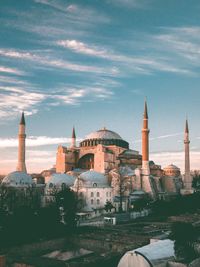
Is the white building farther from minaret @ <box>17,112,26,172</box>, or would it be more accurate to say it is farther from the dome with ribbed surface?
the dome with ribbed surface

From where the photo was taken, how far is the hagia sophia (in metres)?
32.7

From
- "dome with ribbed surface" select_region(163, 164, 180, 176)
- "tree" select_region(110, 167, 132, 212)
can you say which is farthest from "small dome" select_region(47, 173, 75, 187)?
"dome with ribbed surface" select_region(163, 164, 180, 176)

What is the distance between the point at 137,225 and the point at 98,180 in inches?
338

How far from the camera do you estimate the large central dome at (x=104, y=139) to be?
44.2 metres

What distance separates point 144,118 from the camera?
38250 millimetres

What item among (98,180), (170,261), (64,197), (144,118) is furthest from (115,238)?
(144,118)

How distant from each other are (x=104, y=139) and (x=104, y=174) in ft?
27.0

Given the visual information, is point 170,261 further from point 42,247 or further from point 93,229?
point 93,229

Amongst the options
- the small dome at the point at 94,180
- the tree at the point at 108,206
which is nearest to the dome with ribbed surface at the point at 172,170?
the small dome at the point at 94,180

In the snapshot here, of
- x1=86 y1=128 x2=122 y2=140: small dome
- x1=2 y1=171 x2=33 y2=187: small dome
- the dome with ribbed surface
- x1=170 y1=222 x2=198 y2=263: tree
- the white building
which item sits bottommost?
x1=170 y1=222 x2=198 y2=263: tree

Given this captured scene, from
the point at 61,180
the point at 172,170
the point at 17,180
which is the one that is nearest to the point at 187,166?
the point at 172,170

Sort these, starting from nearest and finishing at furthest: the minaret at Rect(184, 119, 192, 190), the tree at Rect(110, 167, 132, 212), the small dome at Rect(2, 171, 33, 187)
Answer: the small dome at Rect(2, 171, 33, 187)
the tree at Rect(110, 167, 132, 212)
the minaret at Rect(184, 119, 192, 190)

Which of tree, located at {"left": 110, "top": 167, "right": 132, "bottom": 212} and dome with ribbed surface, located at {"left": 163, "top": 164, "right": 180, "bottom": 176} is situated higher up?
dome with ribbed surface, located at {"left": 163, "top": 164, "right": 180, "bottom": 176}

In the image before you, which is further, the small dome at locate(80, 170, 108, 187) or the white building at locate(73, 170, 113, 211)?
the small dome at locate(80, 170, 108, 187)
